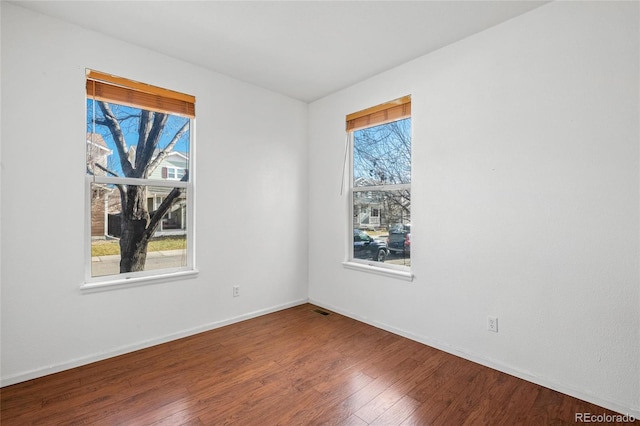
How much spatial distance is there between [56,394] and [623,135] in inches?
161

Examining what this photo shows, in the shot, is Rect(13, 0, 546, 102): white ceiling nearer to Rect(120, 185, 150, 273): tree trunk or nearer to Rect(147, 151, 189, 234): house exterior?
Rect(147, 151, 189, 234): house exterior

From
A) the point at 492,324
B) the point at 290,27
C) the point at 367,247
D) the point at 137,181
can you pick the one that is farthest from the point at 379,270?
the point at 137,181

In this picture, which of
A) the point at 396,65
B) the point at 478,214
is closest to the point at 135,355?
the point at 478,214

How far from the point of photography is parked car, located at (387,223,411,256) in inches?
125

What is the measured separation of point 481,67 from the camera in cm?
254

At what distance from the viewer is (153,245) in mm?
2990

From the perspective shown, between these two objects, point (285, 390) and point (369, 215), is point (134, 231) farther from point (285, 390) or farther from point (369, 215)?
point (369, 215)

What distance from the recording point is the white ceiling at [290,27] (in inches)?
87.7

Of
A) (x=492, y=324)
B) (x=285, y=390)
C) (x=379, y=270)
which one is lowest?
(x=285, y=390)

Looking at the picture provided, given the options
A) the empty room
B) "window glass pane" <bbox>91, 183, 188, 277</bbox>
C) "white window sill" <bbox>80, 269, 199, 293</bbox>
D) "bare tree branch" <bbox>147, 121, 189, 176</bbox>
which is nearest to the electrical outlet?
the empty room

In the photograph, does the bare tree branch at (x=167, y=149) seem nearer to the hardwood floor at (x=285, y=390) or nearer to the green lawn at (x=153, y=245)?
the green lawn at (x=153, y=245)

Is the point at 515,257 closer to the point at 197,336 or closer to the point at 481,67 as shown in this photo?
the point at 481,67

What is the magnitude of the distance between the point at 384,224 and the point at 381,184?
0.45 m

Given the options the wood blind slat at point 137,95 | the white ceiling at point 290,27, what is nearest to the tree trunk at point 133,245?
the wood blind slat at point 137,95
